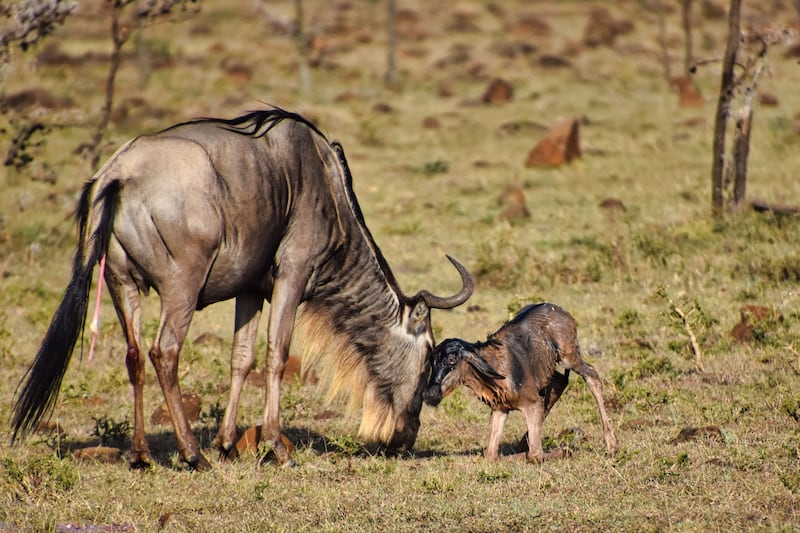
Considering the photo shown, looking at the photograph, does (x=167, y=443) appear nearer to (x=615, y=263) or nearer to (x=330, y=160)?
(x=330, y=160)

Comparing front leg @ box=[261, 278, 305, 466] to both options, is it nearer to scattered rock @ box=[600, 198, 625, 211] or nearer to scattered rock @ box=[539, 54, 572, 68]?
scattered rock @ box=[600, 198, 625, 211]

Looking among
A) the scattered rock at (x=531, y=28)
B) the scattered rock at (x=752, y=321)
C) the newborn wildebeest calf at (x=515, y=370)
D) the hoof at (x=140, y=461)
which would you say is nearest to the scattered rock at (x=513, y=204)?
the scattered rock at (x=752, y=321)

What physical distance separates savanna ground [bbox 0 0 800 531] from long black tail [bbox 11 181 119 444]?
385 mm

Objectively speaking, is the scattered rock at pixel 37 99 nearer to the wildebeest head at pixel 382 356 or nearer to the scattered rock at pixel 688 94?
the scattered rock at pixel 688 94

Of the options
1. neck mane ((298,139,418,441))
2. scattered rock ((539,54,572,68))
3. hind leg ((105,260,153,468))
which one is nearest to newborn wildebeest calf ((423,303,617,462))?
neck mane ((298,139,418,441))

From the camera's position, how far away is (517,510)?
210 inches

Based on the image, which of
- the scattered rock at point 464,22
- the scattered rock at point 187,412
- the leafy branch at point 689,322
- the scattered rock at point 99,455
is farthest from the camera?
the scattered rock at point 464,22

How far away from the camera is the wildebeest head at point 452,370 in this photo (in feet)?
20.5

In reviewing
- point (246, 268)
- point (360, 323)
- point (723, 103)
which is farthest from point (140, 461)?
point (723, 103)

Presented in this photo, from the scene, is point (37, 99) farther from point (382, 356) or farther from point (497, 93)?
point (382, 356)

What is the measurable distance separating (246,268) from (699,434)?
9.89 feet

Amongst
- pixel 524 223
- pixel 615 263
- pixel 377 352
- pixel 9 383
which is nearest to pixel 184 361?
pixel 9 383

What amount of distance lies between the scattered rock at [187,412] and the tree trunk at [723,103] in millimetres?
7756

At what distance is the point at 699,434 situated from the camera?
6.58 metres
